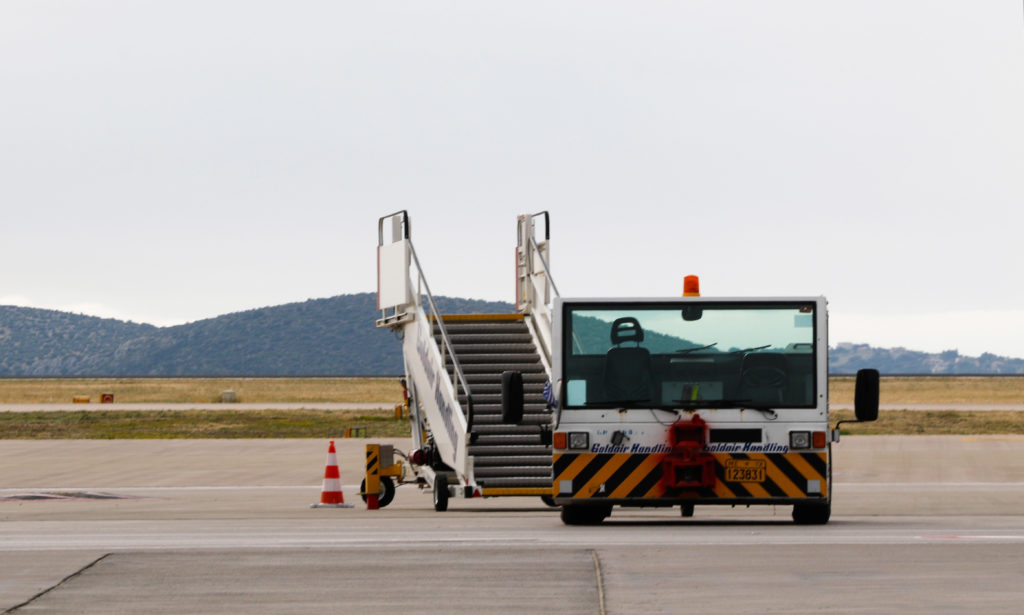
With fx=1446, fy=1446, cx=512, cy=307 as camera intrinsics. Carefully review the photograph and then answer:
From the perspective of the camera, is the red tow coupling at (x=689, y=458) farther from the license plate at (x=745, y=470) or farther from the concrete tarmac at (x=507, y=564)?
the concrete tarmac at (x=507, y=564)

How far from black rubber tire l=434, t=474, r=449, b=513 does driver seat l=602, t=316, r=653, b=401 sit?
17.3 feet

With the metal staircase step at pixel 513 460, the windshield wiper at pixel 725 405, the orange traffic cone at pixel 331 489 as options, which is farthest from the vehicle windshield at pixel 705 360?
the orange traffic cone at pixel 331 489

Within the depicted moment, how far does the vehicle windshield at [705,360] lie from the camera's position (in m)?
13.2

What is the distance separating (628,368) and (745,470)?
1415 millimetres

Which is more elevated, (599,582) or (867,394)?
(867,394)

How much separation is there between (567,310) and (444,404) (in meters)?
5.09

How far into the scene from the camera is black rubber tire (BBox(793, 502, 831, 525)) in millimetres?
13530

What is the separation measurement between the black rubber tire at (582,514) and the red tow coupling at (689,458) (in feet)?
2.89

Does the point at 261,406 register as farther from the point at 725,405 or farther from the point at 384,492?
the point at 725,405

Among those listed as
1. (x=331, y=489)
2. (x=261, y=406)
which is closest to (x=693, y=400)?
(x=331, y=489)

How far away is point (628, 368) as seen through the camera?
13195 millimetres

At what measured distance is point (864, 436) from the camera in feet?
127

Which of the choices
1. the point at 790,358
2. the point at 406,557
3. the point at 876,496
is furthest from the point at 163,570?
the point at 876,496

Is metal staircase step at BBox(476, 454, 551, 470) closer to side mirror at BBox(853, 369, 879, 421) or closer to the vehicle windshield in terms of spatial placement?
the vehicle windshield
